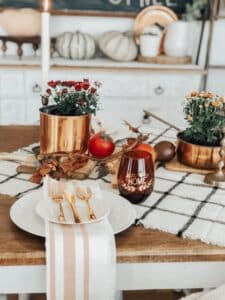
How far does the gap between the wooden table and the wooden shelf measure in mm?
1930

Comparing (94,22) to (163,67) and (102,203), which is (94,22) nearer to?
(163,67)

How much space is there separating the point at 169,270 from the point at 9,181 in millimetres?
501

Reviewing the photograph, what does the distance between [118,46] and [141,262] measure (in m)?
2.12

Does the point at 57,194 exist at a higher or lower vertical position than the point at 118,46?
lower

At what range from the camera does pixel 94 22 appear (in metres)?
3.11

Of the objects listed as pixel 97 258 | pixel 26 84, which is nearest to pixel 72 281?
pixel 97 258

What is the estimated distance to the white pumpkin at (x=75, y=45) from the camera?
293cm

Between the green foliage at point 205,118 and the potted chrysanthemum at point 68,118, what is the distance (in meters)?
0.28

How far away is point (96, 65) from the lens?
9.36ft

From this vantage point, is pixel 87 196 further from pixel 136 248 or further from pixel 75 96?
pixel 75 96

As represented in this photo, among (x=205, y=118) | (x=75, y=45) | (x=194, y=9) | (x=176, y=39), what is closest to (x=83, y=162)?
(x=205, y=118)

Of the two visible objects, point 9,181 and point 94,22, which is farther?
point 94,22

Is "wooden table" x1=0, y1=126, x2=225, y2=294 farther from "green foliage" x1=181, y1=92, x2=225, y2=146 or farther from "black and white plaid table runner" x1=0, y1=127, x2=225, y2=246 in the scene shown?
"green foliage" x1=181, y1=92, x2=225, y2=146

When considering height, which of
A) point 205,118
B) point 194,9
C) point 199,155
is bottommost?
point 199,155
